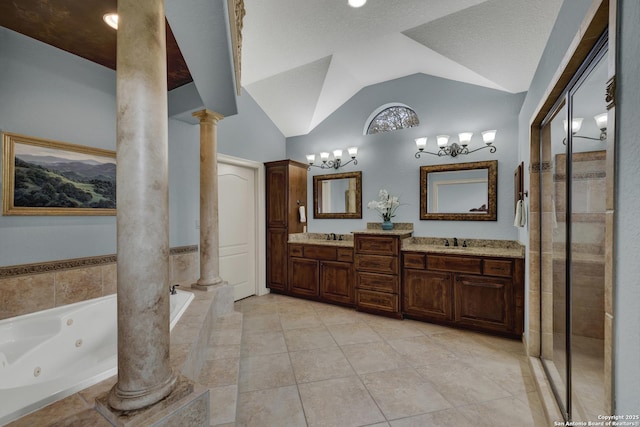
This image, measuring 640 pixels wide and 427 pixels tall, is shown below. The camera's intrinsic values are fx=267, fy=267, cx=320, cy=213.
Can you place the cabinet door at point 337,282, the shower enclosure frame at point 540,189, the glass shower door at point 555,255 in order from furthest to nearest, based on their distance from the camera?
the cabinet door at point 337,282 → the glass shower door at point 555,255 → the shower enclosure frame at point 540,189

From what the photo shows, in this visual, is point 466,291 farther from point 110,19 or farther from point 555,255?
point 110,19

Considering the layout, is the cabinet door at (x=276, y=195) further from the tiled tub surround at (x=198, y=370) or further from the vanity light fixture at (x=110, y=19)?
the vanity light fixture at (x=110, y=19)

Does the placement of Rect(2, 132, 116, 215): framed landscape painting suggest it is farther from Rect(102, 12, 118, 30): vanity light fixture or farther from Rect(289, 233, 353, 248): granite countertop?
Rect(289, 233, 353, 248): granite countertop

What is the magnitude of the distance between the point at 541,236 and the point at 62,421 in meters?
3.11

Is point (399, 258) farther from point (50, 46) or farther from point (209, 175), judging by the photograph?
point (50, 46)

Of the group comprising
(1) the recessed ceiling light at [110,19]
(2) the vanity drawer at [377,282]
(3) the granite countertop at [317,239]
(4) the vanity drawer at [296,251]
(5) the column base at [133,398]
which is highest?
(1) the recessed ceiling light at [110,19]

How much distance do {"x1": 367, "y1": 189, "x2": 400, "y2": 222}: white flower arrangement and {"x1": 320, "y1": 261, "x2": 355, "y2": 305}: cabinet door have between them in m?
0.88

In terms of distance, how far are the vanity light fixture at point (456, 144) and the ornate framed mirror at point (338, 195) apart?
38.6 inches

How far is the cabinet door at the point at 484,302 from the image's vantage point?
108 inches

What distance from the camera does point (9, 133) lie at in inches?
75.4

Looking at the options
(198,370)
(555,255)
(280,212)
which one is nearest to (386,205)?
(280,212)

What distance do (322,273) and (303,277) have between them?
34cm

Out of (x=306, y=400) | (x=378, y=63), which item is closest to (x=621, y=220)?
(x=306, y=400)

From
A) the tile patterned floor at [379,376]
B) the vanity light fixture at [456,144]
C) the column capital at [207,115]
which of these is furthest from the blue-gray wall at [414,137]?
the column capital at [207,115]
